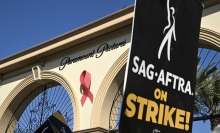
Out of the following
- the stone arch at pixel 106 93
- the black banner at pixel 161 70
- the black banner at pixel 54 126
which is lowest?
the black banner at pixel 54 126

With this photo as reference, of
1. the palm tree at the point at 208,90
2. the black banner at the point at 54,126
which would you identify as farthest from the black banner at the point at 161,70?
the palm tree at the point at 208,90

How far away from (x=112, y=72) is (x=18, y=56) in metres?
5.11

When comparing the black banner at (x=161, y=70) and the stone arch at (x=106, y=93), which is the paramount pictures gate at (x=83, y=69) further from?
Result: the black banner at (x=161, y=70)

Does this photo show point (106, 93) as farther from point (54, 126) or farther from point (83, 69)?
point (54, 126)

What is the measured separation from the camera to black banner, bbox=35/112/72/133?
3.54 m

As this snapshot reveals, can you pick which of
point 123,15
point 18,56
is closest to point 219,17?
point 123,15

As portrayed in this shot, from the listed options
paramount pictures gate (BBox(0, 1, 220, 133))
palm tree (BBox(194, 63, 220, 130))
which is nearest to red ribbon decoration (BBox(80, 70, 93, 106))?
paramount pictures gate (BBox(0, 1, 220, 133))

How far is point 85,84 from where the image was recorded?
10789mm

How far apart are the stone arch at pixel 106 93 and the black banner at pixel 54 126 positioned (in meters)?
6.31

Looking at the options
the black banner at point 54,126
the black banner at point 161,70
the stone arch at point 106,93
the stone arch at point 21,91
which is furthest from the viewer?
the stone arch at point 21,91

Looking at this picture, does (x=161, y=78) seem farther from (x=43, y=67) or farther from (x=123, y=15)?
(x=43, y=67)

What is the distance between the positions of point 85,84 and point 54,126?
721 cm

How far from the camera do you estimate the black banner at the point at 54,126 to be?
354cm

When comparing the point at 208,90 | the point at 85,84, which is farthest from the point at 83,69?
the point at 208,90
